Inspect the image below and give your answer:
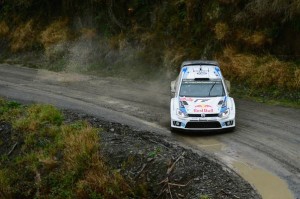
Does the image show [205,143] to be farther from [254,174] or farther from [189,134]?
[254,174]

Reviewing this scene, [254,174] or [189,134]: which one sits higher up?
[189,134]

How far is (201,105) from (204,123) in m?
0.65

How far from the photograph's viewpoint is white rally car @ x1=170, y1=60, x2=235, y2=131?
15.7 meters

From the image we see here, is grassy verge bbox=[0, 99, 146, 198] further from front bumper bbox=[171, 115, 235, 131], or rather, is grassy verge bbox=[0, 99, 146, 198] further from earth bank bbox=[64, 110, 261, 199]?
front bumper bbox=[171, 115, 235, 131]

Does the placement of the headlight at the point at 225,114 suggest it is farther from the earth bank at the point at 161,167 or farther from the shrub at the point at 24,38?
the shrub at the point at 24,38

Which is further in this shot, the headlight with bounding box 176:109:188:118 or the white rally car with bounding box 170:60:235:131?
the headlight with bounding box 176:109:188:118

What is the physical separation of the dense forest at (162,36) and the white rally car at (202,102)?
4.16m

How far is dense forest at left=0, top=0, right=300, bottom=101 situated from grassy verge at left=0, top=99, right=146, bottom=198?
27.1ft

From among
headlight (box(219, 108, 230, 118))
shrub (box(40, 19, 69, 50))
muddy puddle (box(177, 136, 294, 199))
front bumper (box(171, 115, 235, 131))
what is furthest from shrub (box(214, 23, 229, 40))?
shrub (box(40, 19, 69, 50))

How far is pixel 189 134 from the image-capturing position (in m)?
16.3

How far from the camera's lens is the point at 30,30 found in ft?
108

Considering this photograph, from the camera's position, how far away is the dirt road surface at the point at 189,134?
1314cm

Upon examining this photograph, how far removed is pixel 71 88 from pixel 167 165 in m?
11.3

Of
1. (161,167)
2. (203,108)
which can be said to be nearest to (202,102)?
Answer: (203,108)
